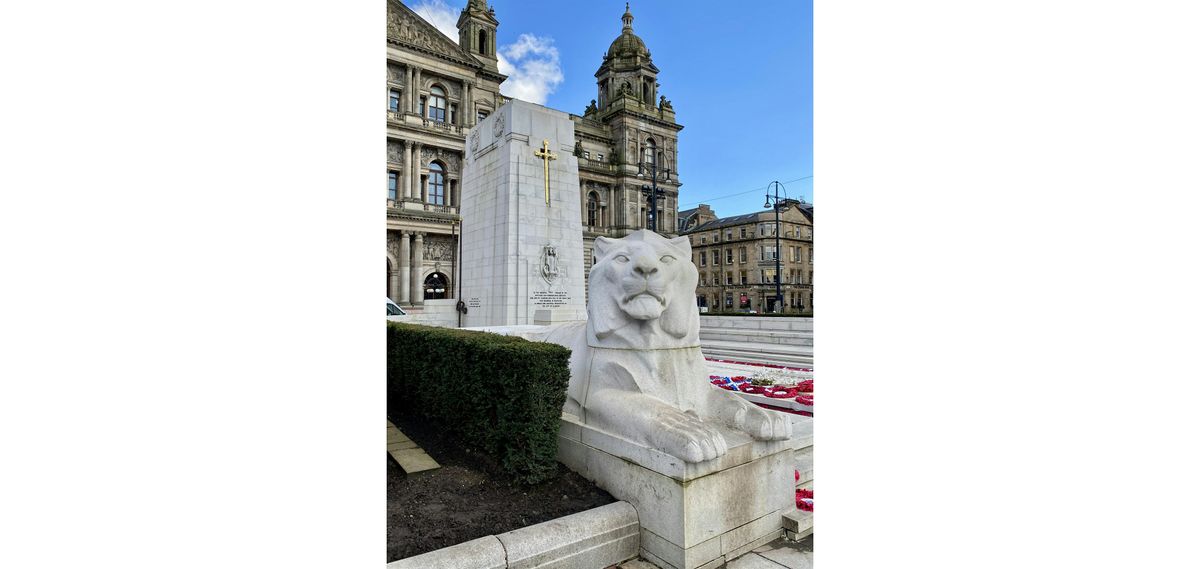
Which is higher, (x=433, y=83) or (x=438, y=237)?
(x=433, y=83)

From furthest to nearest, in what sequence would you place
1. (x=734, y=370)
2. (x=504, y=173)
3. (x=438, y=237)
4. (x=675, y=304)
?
(x=438, y=237) → (x=504, y=173) → (x=734, y=370) → (x=675, y=304)

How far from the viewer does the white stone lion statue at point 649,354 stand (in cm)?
Answer: 312

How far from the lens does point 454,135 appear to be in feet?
104

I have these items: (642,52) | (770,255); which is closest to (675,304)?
(642,52)

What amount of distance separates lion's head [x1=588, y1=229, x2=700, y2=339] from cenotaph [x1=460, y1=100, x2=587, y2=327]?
28.2ft

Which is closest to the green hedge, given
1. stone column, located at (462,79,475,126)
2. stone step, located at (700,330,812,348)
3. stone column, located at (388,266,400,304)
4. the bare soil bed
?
the bare soil bed

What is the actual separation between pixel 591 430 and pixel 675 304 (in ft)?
3.13

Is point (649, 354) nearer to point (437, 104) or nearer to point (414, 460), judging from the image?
point (414, 460)

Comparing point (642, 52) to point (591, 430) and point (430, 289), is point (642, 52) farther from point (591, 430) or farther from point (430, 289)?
point (591, 430)

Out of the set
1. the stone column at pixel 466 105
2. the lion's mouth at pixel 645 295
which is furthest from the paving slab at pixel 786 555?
the stone column at pixel 466 105

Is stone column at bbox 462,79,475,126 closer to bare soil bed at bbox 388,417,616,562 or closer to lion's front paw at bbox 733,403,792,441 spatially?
bare soil bed at bbox 388,417,616,562

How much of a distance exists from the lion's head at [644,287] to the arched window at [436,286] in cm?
2930

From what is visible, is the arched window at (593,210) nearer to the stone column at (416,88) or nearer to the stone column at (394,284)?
the stone column at (416,88)

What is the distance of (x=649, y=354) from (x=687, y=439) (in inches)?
27.3
